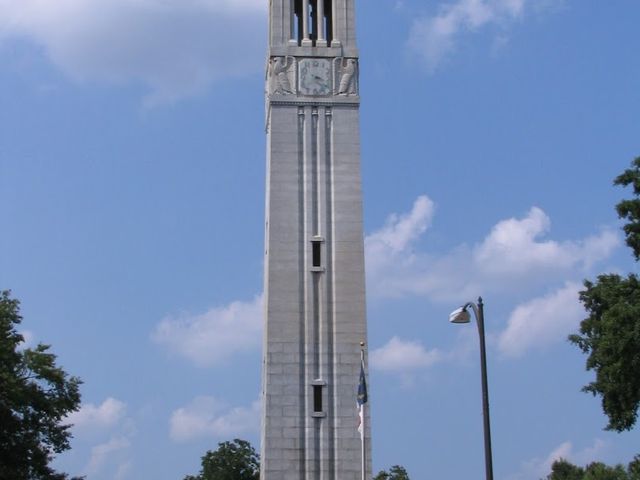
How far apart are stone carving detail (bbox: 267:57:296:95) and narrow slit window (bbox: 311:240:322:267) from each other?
7.48 m

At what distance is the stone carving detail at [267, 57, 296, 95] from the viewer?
5072 cm

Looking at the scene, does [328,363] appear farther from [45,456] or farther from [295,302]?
[45,456]

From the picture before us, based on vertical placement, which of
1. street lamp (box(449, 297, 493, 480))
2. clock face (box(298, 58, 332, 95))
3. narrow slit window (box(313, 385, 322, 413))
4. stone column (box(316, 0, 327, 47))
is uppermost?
stone column (box(316, 0, 327, 47))

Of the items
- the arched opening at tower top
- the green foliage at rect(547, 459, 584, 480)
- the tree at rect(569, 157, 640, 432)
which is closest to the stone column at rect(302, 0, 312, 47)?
the arched opening at tower top

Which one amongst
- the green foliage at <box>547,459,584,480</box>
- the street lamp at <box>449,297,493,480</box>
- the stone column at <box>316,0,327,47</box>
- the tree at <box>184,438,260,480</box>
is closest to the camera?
the street lamp at <box>449,297,493,480</box>

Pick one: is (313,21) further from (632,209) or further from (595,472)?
(595,472)

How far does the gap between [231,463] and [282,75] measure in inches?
2305

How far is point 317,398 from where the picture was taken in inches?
1849

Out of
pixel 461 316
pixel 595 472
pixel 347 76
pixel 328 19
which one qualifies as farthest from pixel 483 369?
pixel 595 472

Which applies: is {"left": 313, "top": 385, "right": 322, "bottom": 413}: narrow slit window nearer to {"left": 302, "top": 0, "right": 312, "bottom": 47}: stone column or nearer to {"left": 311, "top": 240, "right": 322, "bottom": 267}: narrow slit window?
{"left": 311, "top": 240, "right": 322, "bottom": 267}: narrow slit window

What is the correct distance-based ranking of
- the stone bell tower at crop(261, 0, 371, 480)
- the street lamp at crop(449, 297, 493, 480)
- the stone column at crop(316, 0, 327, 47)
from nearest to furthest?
the street lamp at crop(449, 297, 493, 480)
the stone bell tower at crop(261, 0, 371, 480)
the stone column at crop(316, 0, 327, 47)

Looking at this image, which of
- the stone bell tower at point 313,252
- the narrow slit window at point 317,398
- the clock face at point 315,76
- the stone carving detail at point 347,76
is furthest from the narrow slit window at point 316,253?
the stone carving detail at point 347,76

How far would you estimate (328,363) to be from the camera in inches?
1866

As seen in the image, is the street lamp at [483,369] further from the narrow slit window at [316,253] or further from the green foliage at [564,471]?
the green foliage at [564,471]
